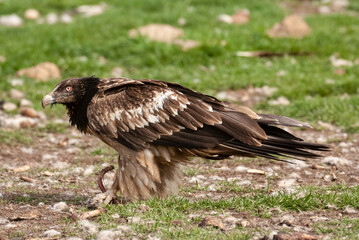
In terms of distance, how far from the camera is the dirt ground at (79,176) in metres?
5.70

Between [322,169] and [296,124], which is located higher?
[296,124]

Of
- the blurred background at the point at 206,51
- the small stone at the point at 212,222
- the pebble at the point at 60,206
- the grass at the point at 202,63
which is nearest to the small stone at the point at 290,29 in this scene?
the blurred background at the point at 206,51

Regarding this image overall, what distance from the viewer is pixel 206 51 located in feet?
41.9

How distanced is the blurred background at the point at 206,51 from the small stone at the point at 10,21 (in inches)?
0.9

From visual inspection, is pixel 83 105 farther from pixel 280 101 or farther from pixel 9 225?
pixel 280 101

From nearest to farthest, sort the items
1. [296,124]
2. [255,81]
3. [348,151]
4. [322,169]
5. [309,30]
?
[296,124]
[322,169]
[348,151]
[255,81]
[309,30]

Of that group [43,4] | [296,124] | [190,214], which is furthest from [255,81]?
[43,4]

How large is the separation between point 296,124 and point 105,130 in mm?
1843

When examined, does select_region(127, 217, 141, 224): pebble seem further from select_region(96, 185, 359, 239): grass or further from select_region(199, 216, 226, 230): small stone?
select_region(199, 216, 226, 230): small stone

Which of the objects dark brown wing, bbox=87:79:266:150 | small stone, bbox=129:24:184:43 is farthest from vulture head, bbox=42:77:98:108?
small stone, bbox=129:24:184:43

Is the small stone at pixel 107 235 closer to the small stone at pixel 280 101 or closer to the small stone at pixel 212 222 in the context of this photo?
the small stone at pixel 212 222

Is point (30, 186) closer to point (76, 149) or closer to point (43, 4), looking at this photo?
point (76, 149)

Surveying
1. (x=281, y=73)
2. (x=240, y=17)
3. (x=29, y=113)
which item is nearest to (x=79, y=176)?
(x=29, y=113)

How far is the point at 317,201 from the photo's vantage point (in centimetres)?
607
